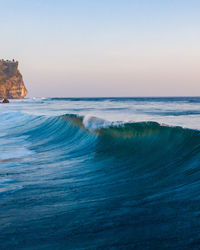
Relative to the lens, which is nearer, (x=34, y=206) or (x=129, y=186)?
(x=34, y=206)

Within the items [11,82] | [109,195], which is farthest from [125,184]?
[11,82]

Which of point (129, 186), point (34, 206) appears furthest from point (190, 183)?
point (34, 206)

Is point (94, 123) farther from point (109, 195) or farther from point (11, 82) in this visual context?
point (11, 82)

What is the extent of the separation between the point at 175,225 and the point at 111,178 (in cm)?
245

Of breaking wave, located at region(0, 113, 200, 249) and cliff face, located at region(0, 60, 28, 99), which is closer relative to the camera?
breaking wave, located at region(0, 113, 200, 249)

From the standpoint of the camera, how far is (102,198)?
13.2 feet

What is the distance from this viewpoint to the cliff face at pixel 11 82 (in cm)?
12194

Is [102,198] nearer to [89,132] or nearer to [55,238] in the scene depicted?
[55,238]

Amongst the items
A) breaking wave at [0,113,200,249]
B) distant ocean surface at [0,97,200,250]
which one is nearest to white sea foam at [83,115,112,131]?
breaking wave at [0,113,200,249]

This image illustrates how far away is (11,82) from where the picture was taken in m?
127

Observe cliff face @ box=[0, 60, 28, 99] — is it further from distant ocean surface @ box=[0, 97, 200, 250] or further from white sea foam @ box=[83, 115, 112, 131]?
distant ocean surface @ box=[0, 97, 200, 250]

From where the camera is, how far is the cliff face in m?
122

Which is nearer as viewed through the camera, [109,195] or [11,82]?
[109,195]

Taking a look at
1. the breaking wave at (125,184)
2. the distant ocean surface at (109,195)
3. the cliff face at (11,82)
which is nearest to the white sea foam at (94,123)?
the breaking wave at (125,184)
